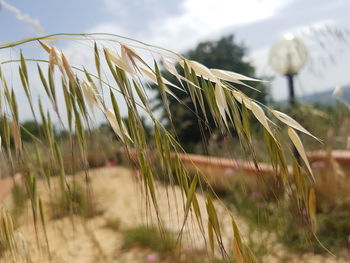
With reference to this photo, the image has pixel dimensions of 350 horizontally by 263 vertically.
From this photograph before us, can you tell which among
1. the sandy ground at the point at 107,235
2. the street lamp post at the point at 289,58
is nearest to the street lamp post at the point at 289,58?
the street lamp post at the point at 289,58

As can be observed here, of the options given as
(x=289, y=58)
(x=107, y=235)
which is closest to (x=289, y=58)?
(x=289, y=58)

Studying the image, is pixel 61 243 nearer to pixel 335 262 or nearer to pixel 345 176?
pixel 335 262

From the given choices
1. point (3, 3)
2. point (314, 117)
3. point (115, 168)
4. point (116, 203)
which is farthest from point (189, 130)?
point (3, 3)

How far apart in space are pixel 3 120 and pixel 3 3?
0.45 m

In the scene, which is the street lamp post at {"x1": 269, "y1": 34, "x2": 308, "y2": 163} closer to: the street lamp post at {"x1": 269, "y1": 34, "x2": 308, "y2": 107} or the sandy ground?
the street lamp post at {"x1": 269, "y1": 34, "x2": 308, "y2": 107}

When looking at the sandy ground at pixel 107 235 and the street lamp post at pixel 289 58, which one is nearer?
the sandy ground at pixel 107 235

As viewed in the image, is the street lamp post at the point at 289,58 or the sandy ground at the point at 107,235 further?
the street lamp post at the point at 289,58

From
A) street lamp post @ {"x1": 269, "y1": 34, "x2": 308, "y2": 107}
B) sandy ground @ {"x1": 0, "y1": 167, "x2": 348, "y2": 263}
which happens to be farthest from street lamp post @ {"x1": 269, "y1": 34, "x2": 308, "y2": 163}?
sandy ground @ {"x1": 0, "y1": 167, "x2": 348, "y2": 263}

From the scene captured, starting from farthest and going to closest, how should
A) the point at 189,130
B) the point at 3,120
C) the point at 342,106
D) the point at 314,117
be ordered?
the point at 189,130
the point at 314,117
the point at 342,106
the point at 3,120

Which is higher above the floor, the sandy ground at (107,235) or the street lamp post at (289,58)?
the street lamp post at (289,58)

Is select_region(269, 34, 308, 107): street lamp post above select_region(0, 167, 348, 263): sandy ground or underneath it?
above

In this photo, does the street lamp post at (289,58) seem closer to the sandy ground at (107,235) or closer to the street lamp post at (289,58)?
the street lamp post at (289,58)

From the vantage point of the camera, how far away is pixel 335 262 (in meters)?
1.82

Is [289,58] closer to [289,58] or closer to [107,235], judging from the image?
[289,58]
